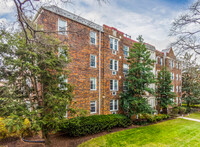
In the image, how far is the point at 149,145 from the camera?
8.16 meters

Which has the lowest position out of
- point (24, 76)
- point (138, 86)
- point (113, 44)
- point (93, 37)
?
point (138, 86)

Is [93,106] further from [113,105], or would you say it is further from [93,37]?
[93,37]

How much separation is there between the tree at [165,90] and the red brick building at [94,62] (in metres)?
7.49

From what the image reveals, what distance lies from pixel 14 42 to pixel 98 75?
318 inches

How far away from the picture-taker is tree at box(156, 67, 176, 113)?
1736 cm

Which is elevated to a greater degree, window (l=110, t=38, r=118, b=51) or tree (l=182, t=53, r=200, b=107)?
window (l=110, t=38, r=118, b=51)

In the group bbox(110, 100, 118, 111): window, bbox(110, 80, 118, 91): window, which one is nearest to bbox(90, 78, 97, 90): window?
bbox(110, 80, 118, 91): window

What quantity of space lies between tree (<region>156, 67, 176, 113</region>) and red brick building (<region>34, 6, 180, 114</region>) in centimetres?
749

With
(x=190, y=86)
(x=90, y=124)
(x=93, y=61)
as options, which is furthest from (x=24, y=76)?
(x=190, y=86)

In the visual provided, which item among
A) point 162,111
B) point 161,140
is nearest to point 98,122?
point 161,140

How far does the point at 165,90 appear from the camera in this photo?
17875 mm

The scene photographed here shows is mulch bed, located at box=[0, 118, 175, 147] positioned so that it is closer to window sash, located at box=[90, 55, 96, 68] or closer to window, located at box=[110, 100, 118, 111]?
window, located at box=[110, 100, 118, 111]

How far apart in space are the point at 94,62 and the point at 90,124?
19.8 feet

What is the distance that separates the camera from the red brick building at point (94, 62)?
1033cm
